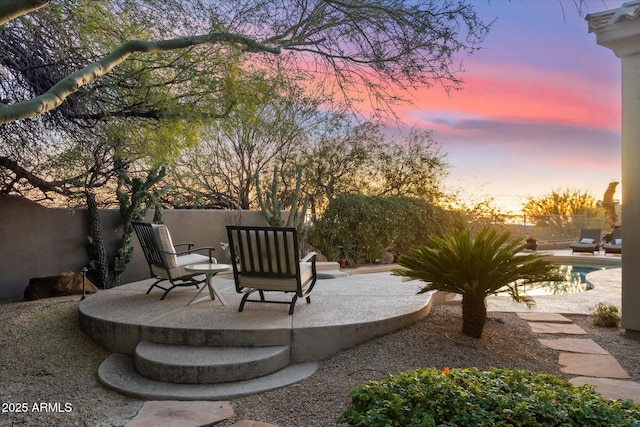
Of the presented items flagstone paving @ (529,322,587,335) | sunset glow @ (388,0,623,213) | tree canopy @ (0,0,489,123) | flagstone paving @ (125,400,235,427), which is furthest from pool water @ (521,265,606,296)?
flagstone paving @ (125,400,235,427)

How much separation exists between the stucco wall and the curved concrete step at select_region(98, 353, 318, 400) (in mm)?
4377

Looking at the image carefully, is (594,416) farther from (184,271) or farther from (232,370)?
(184,271)

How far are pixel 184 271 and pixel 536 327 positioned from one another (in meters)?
4.39

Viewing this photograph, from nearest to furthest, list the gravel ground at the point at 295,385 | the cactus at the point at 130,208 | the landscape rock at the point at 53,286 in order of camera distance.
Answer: the gravel ground at the point at 295,385
the landscape rock at the point at 53,286
the cactus at the point at 130,208

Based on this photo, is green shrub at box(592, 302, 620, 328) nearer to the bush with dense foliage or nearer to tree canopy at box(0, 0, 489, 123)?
tree canopy at box(0, 0, 489, 123)

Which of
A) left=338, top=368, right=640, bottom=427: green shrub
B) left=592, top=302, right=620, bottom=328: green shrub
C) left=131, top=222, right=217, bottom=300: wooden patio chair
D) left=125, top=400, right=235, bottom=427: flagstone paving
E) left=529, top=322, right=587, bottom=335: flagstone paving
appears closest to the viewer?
left=338, top=368, right=640, bottom=427: green shrub

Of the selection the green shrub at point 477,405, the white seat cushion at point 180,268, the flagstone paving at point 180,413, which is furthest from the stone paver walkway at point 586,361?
the white seat cushion at point 180,268

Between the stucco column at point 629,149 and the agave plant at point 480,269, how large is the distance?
1.22 m

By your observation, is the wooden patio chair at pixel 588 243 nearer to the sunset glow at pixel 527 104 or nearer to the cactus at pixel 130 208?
the sunset glow at pixel 527 104

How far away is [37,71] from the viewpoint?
5.44 meters

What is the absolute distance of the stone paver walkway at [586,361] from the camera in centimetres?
360

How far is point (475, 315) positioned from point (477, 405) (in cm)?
278

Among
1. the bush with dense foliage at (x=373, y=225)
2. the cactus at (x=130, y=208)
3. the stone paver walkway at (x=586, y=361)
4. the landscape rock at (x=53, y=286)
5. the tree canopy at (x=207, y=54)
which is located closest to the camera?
the stone paver walkway at (x=586, y=361)

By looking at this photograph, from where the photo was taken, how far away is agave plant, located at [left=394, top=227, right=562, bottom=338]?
4.62 meters
